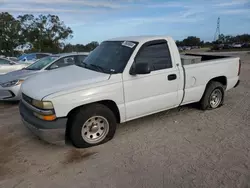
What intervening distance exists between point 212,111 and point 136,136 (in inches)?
89.0

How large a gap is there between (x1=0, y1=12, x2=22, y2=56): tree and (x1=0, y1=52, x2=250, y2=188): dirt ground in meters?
34.2

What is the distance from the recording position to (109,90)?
3762mm

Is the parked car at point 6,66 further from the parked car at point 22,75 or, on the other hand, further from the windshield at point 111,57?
the windshield at point 111,57

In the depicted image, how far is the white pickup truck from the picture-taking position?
349 cm

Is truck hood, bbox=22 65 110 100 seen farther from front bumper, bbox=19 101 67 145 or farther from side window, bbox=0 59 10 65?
side window, bbox=0 59 10 65

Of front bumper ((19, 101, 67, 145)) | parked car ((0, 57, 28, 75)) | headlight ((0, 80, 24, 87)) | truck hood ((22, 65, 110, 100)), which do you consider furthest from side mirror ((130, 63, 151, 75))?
parked car ((0, 57, 28, 75))

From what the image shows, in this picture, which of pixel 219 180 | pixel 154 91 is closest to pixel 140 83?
pixel 154 91

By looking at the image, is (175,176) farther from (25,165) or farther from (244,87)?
(244,87)

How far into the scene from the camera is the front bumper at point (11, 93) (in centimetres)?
620

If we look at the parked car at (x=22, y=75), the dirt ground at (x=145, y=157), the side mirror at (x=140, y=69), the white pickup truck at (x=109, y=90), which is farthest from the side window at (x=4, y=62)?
the side mirror at (x=140, y=69)

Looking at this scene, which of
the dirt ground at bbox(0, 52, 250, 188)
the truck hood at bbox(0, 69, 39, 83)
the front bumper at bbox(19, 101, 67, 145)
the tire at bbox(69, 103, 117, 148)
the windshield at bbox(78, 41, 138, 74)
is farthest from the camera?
the truck hood at bbox(0, 69, 39, 83)

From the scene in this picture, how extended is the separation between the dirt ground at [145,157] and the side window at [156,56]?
1243 millimetres

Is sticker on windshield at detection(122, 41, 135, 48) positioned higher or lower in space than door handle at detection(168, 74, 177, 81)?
higher

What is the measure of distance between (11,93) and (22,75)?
0.64m
